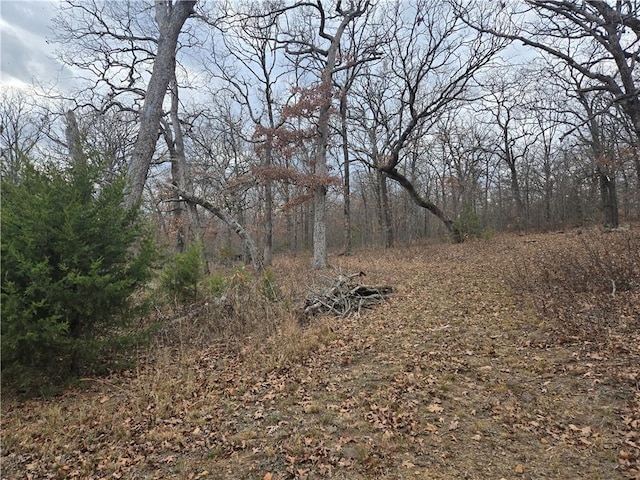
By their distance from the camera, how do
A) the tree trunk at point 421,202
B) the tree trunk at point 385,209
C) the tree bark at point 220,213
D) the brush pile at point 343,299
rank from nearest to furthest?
1. the brush pile at point 343,299
2. the tree bark at point 220,213
3. the tree trunk at point 421,202
4. the tree trunk at point 385,209

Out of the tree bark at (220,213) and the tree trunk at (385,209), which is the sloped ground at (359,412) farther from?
the tree trunk at (385,209)

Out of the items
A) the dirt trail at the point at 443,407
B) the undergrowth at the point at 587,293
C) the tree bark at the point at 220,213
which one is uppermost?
the tree bark at the point at 220,213

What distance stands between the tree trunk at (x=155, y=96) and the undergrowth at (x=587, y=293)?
847 centimetres

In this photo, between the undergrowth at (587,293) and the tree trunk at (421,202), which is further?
the tree trunk at (421,202)

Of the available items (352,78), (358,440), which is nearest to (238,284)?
(358,440)

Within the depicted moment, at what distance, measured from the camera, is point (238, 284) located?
8609 mm

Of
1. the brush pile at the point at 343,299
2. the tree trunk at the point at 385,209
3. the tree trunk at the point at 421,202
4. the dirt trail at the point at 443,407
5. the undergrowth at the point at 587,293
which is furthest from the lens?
the tree trunk at the point at 385,209

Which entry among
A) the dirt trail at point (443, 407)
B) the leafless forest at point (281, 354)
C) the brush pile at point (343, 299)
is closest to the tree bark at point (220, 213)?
the leafless forest at point (281, 354)

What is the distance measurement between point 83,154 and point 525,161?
104 ft

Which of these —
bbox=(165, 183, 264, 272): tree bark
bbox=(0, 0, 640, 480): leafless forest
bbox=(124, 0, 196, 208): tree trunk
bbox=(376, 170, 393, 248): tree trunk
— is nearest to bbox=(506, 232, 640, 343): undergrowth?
bbox=(0, 0, 640, 480): leafless forest

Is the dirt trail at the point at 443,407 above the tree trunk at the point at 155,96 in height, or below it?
below

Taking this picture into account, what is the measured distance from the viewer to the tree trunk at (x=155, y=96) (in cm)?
789

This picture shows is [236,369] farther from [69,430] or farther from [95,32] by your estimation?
[95,32]

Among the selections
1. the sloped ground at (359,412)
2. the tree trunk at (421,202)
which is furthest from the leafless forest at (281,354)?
the tree trunk at (421,202)
